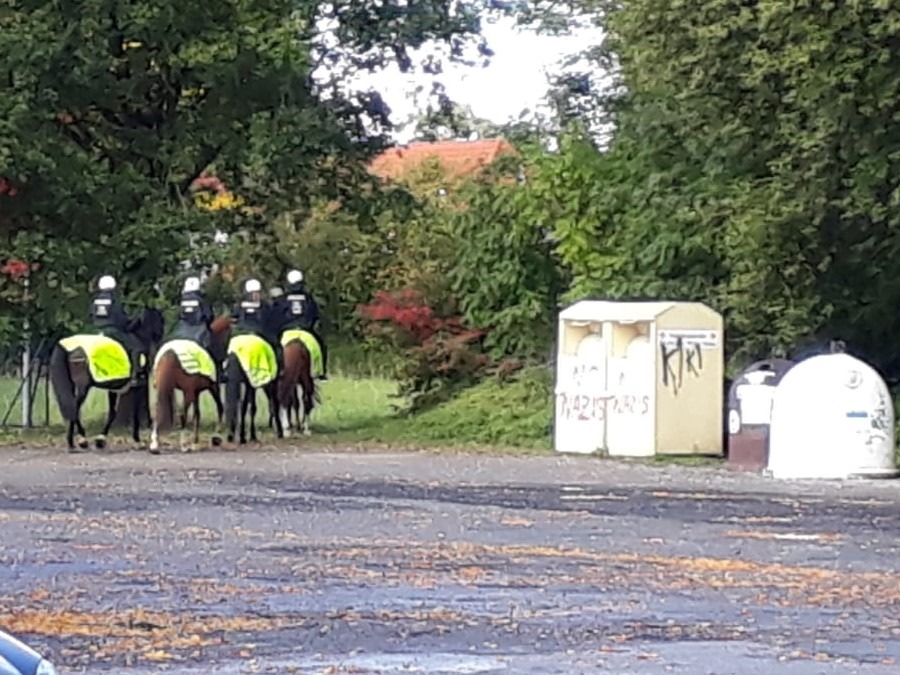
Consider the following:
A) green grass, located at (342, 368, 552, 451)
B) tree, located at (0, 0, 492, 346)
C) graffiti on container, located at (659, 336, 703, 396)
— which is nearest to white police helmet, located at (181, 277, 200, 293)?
tree, located at (0, 0, 492, 346)

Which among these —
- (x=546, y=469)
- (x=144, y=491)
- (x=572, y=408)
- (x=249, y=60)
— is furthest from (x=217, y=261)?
(x=144, y=491)

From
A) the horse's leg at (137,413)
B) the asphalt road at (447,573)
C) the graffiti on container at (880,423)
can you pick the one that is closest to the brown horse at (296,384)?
the horse's leg at (137,413)

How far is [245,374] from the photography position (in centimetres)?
3027

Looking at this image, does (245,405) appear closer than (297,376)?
Yes

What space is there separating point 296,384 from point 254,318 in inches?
61.9

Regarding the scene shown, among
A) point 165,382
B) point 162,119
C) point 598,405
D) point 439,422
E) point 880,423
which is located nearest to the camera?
point 880,423

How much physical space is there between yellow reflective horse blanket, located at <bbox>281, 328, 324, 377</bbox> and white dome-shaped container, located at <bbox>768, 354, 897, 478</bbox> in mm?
8985

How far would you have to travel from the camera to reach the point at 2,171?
1232 inches

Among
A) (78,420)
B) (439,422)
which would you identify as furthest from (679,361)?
(78,420)

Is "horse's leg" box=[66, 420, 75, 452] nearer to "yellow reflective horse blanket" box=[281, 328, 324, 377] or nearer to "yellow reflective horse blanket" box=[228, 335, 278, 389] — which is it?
"yellow reflective horse blanket" box=[228, 335, 278, 389]

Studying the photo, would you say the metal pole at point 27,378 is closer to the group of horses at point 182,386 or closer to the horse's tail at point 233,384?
the group of horses at point 182,386

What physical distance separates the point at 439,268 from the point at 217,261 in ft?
13.9

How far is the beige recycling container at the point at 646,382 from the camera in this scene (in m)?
28.8

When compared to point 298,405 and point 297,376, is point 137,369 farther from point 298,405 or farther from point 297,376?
point 298,405
